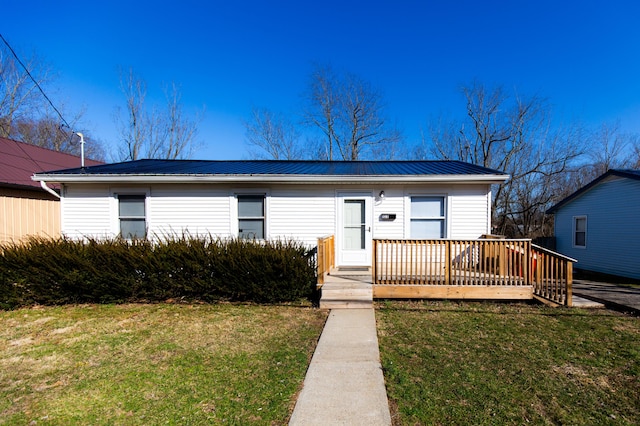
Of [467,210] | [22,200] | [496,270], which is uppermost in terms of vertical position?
[22,200]

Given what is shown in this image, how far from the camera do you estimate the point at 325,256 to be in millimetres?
6875

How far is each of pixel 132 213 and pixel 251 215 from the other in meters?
3.21

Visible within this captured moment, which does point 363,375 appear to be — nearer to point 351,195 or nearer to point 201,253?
point 201,253

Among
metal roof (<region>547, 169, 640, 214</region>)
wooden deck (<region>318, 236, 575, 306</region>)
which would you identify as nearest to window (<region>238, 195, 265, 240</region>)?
wooden deck (<region>318, 236, 575, 306</region>)

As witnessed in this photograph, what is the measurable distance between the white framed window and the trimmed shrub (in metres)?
1.87

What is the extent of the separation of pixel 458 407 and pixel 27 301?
26.2 ft

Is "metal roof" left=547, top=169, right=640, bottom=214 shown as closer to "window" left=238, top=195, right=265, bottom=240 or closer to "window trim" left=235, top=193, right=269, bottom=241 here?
"window trim" left=235, top=193, right=269, bottom=241

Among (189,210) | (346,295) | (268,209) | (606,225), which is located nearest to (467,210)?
(346,295)

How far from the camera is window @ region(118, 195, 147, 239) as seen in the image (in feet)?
27.0

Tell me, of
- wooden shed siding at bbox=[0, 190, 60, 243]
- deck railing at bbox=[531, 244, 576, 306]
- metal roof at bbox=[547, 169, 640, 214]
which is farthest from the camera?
metal roof at bbox=[547, 169, 640, 214]

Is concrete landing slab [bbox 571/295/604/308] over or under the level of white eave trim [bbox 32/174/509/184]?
under

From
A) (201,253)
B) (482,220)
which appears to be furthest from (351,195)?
(201,253)

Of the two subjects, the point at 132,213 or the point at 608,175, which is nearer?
the point at 132,213

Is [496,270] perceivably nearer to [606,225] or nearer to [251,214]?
[251,214]
